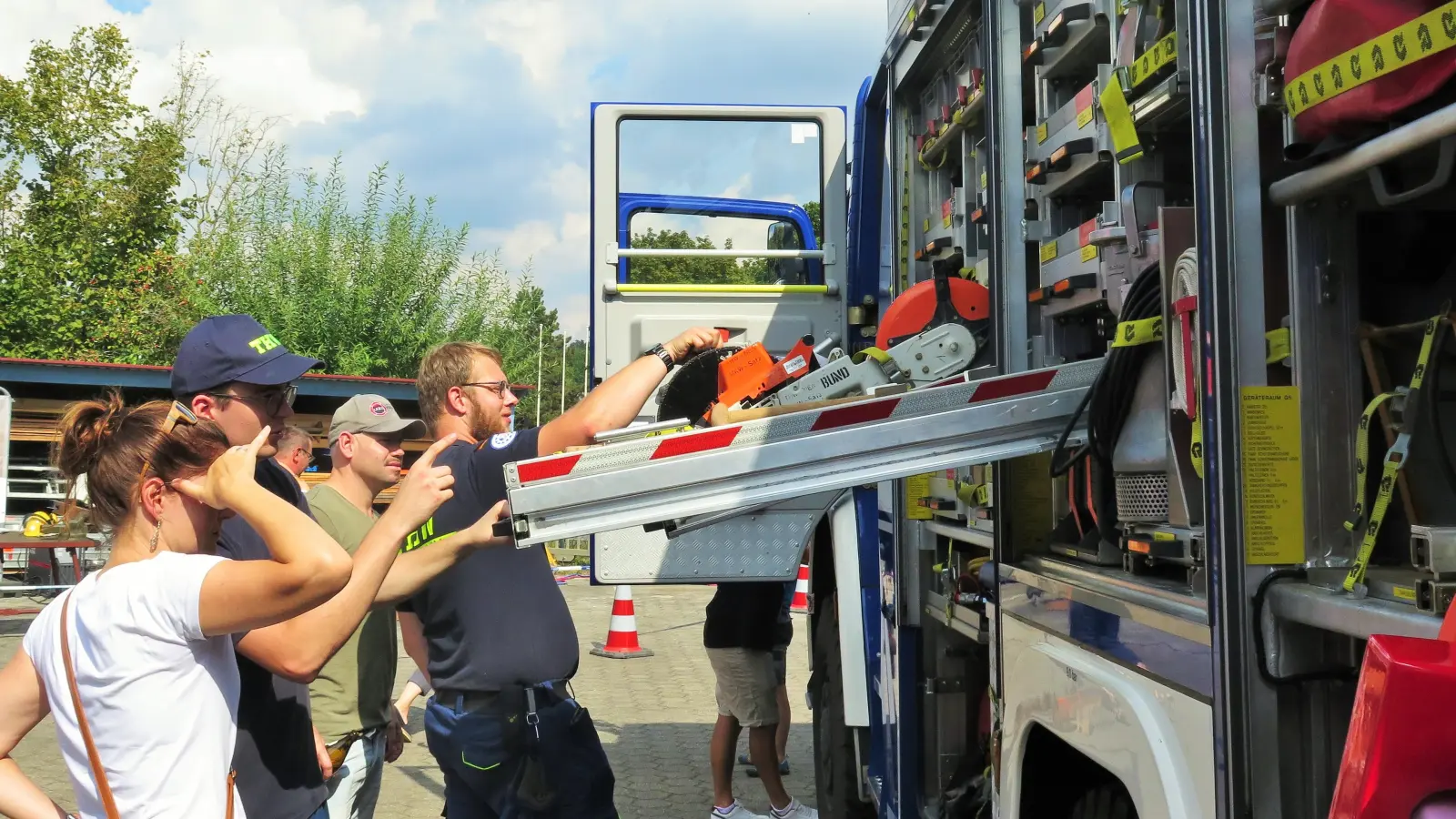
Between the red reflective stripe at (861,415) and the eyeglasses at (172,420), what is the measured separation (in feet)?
3.85

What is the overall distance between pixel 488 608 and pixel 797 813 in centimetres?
305

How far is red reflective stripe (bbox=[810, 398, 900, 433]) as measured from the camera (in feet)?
8.54

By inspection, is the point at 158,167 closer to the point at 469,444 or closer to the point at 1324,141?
the point at 469,444

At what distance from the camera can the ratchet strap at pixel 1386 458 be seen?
5.75 feet

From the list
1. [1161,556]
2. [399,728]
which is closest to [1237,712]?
[1161,556]

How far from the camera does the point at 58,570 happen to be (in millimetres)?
14352

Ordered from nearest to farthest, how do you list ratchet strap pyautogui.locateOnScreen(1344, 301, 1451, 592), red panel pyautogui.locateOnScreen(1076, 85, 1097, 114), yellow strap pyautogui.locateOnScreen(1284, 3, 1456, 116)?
yellow strap pyautogui.locateOnScreen(1284, 3, 1456, 116), ratchet strap pyautogui.locateOnScreen(1344, 301, 1451, 592), red panel pyautogui.locateOnScreen(1076, 85, 1097, 114)

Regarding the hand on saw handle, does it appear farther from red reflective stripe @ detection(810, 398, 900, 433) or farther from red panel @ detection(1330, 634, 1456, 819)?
red panel @ detection(1330, 634, 1456, 819)

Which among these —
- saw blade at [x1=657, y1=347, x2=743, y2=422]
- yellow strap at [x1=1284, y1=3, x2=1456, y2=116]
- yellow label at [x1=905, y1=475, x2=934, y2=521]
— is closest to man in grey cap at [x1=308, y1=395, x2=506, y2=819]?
saw blade at [x1=657, y1=347, x2=743, y2=422]

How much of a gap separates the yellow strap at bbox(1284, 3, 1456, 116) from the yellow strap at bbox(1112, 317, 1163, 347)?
630 millimetres

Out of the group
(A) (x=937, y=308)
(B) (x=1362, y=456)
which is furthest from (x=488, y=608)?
(B) (x=1362, y=456)

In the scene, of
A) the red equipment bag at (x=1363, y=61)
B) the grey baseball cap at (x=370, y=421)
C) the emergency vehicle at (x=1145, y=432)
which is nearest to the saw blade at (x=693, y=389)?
the emergency vehicle at (x=1145, y=432)

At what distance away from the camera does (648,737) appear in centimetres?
814

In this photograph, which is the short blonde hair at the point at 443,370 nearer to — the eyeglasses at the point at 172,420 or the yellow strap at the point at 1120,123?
the eyeglasses at the point at 172,420
